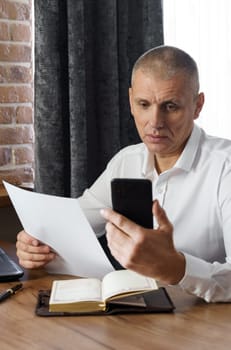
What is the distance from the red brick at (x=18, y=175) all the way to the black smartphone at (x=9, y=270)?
→ 0.80 metres

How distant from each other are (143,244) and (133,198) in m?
0.09

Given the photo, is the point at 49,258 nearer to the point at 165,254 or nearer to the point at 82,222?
the point at 82,222

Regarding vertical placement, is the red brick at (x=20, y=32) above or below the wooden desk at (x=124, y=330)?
above

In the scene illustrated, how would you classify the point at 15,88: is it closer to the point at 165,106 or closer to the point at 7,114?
the point at 7,114

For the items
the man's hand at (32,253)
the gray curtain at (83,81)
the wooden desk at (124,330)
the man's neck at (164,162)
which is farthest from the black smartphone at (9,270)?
the gray curtain at (83,81)

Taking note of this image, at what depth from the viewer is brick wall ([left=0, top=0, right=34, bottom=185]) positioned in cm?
244

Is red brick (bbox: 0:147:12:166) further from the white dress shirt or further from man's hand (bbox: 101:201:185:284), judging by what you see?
man's hand (bbox: 101:201:185:284)

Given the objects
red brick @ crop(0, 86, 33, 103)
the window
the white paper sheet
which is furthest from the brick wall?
the white paper sheet

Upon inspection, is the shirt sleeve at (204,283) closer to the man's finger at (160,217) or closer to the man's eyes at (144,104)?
the man's finger at (160,217)

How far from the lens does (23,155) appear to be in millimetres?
2547

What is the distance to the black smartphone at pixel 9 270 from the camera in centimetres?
158

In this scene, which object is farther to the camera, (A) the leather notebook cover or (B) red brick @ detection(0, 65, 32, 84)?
(B) red brick @ detection(0, 65, 32, 84)

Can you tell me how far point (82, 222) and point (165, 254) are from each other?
25cm

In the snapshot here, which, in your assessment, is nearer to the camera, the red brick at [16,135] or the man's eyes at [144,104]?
the man's eyes at [144,104]
